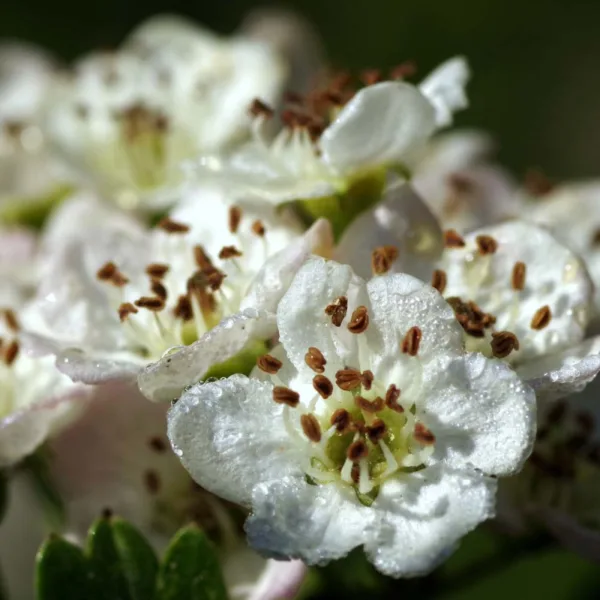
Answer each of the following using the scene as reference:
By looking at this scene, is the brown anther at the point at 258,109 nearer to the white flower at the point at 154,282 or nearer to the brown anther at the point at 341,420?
the white flower at the point at 154,282

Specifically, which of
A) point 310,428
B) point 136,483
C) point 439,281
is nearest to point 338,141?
point 439,281

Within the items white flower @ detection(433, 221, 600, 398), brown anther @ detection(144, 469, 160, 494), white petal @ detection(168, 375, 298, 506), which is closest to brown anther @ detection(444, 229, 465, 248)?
white flower @ detection(433, 221, 600, 398)

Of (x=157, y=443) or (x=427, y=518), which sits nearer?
(x=427, y=518)

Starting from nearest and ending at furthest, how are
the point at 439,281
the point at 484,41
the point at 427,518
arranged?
the point at 427,518 < the point at 439,281 < the point at 484,41

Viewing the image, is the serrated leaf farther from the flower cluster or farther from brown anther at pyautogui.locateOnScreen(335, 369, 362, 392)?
brown anther at pyautogui.locateOnScreen(335, 369, 362, 392)

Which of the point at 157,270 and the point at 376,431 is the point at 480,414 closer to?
the point at 376,431

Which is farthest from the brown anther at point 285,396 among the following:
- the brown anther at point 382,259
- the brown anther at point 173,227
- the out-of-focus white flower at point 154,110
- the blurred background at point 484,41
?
the blurred background at point 484,41
